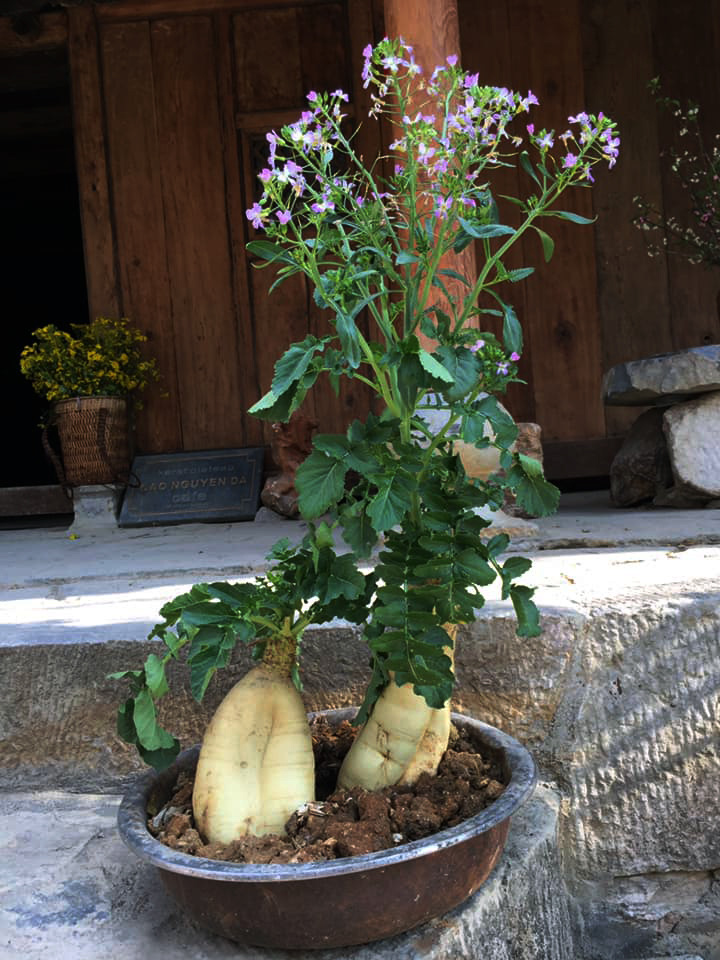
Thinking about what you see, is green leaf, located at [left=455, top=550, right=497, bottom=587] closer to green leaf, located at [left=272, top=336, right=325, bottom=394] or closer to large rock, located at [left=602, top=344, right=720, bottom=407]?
green leaf, located at [left=272, top=336, right=325, bottom=394]

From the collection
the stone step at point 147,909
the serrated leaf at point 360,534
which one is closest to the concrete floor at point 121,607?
the stone step at point 147,909

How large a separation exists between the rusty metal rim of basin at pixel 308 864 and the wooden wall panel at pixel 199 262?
3413mm

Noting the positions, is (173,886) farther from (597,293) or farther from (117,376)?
(597,293)

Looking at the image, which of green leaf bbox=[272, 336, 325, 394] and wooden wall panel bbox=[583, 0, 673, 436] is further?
wooden wall panel bbox=[583, 0, 673, 436]

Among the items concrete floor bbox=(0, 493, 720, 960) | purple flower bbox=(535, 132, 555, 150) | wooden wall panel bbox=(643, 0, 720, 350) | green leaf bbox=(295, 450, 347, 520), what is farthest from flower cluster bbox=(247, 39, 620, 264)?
wooden wall panel bbox=(643, 0, 720, 350)

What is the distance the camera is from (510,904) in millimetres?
1381

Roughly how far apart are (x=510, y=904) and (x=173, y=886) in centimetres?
50

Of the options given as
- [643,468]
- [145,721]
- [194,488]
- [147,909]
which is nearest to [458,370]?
[145,721]

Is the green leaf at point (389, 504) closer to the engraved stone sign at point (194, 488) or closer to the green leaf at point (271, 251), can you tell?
the green leaf at point (271, 251)

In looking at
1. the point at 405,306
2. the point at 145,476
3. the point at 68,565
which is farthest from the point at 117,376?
the point at 405,306

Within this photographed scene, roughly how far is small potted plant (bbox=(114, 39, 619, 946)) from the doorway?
5093 millimetres

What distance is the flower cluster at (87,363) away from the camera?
4285mm

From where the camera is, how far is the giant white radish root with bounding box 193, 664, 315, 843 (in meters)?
1.29

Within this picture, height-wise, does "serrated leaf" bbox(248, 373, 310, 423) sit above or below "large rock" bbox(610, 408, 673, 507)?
above
